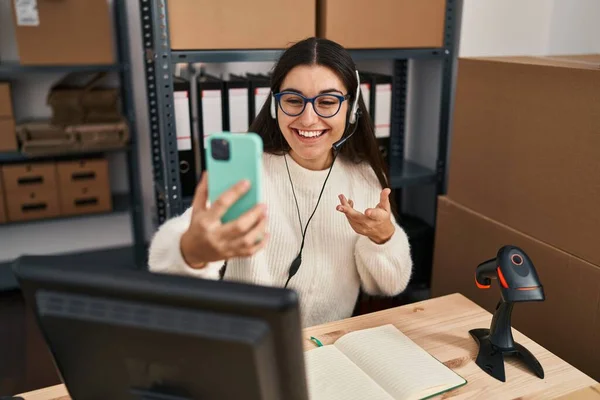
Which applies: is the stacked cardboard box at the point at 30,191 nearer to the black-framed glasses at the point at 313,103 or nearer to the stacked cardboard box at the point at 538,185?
the black-framed glasses at the point at 313,103

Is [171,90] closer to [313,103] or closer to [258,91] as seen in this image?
[258,91]

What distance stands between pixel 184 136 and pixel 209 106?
13 centimetres

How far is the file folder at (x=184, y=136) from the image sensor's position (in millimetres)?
1741

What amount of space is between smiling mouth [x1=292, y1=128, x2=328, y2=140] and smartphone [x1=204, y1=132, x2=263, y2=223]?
553 mm

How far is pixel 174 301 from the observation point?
1.73 ft

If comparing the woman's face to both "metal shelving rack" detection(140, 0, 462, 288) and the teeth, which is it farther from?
"metal shelving rack" detection(140, 0, 462, 288)

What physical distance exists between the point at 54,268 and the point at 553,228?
1153 mm

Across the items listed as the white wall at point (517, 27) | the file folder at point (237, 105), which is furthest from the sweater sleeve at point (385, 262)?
the white wall at point (517, 27)

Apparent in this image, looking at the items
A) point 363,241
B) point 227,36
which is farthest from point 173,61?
point 363,241

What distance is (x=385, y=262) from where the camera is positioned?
126 cm

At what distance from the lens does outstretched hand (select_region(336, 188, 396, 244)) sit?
3.54ft

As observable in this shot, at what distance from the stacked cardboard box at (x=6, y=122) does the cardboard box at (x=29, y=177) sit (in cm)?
10

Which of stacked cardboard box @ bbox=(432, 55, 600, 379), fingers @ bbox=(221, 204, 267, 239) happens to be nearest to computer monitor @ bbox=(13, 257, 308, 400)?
fingers @ bbox=(221, 204, 267, 239)

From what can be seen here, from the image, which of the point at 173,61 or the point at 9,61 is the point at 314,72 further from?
the point at 9,61
